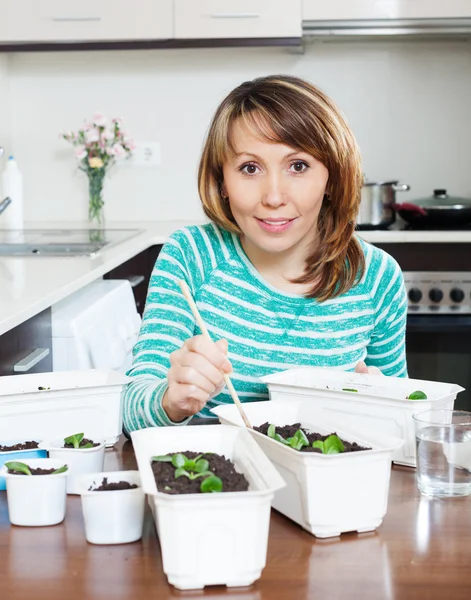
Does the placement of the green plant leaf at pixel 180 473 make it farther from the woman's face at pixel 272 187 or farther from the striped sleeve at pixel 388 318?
the striped sleeve at pixel 388 318

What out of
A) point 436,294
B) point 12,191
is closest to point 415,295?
point 436,294

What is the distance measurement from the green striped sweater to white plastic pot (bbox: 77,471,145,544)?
56cm

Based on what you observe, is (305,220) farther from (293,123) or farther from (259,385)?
(259,385)

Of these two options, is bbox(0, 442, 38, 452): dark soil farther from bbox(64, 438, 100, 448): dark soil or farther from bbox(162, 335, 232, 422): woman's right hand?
bbox(162, 335, 232, 422): woman's right hand

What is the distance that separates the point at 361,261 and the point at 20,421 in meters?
0.72

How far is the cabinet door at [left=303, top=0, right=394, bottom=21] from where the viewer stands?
310 cm

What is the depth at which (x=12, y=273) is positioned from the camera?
2.14 metres

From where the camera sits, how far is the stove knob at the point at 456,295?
306cm

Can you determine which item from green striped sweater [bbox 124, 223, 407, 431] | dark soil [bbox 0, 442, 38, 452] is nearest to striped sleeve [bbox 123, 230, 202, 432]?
green striped sweater [bbox 124, 223, 407, 431]

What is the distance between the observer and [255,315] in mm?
1493

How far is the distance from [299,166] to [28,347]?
855 millimetres

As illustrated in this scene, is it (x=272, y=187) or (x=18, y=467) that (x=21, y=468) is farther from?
(x=272, y=187)

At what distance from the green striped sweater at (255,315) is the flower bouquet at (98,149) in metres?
1.92

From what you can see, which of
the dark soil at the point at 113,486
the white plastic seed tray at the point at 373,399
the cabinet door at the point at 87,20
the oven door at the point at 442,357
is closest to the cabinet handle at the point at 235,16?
the cabinet door at the point at 87,20
